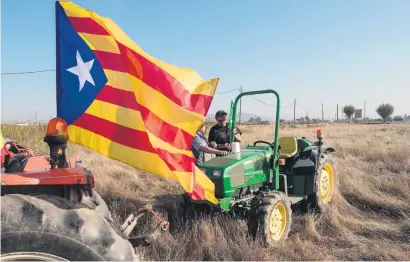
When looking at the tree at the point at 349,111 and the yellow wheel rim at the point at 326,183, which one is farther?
the tree at the point at 349,111

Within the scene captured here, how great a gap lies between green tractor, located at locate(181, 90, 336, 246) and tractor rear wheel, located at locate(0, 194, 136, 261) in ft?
9.77

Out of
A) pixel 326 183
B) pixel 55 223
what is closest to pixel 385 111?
pixel 326 183

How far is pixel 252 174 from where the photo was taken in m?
5.67

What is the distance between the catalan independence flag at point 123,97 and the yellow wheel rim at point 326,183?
4.24 m

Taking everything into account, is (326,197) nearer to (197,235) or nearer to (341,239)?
(341,239)

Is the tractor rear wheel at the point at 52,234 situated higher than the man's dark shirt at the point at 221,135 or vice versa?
the man's dark shirt at the point at 221,135

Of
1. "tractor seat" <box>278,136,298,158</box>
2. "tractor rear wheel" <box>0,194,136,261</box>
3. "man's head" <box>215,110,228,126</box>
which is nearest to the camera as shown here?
"tractor rear wheel" <box>0,194,136,261</box>

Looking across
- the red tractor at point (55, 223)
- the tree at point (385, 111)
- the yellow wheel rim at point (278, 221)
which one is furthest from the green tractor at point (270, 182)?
the tree at point (385, 111)

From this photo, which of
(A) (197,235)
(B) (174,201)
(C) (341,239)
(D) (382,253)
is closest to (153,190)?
(B) (174,201)

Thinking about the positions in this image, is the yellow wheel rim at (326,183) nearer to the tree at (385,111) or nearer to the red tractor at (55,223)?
the red tractor at (55,223)

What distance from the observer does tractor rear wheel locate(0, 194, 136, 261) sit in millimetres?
2023

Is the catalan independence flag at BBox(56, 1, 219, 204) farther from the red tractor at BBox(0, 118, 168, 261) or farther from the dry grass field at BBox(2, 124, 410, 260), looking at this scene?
the dry grass field at BBox(2, 124, 410, 260)

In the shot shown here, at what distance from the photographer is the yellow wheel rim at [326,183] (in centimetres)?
714

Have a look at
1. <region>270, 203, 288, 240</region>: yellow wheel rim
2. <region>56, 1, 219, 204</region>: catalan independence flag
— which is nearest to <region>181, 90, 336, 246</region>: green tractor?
<region>270, 203, 288, 240</region>: yellow wheel rim
